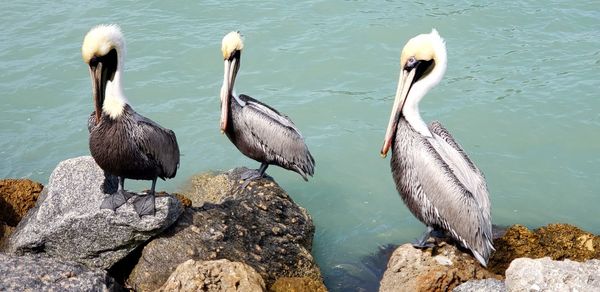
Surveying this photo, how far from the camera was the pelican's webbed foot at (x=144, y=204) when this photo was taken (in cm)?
548

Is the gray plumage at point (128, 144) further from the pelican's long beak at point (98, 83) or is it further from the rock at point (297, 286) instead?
the rock at point (297, 286)

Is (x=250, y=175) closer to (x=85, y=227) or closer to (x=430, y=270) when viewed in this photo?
(x=85, y=227)

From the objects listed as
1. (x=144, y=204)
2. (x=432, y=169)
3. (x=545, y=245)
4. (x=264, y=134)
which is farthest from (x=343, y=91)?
(x=144, y=204)

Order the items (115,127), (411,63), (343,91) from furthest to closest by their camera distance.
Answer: (343,91)
(411,63)
(115,127)

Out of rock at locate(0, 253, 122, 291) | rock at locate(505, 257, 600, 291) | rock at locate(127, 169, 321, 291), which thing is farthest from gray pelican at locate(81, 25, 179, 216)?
rock at locate(505, 257, 600, 291)

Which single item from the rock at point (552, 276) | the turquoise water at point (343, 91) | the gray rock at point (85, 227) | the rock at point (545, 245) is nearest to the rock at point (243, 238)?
the gray rock at point (85, 227)

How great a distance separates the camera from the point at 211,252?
566cm

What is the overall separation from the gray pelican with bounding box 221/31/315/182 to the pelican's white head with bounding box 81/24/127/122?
162cm

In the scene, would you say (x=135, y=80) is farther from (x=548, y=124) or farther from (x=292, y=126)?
(x=548, y=124)

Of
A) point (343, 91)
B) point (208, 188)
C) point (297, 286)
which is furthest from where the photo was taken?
point (343, 91)

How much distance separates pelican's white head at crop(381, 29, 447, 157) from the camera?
5.71 meters

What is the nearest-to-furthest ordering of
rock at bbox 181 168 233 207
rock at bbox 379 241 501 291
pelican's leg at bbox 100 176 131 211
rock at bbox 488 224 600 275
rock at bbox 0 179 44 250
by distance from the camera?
rock at bbox 379 241 501 291 < pelican's leg at bbox 100 176 131 211 < rock at bbox 488 224 600 275 < rock at bbox 0 179 44 250 < rock at bbox 181 168 233 207

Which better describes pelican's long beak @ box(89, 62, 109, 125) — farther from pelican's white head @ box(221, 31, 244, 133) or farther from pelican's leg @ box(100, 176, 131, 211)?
pelican's white head @ box(221, 31, 244, 133)

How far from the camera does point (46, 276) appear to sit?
4.85 metres
